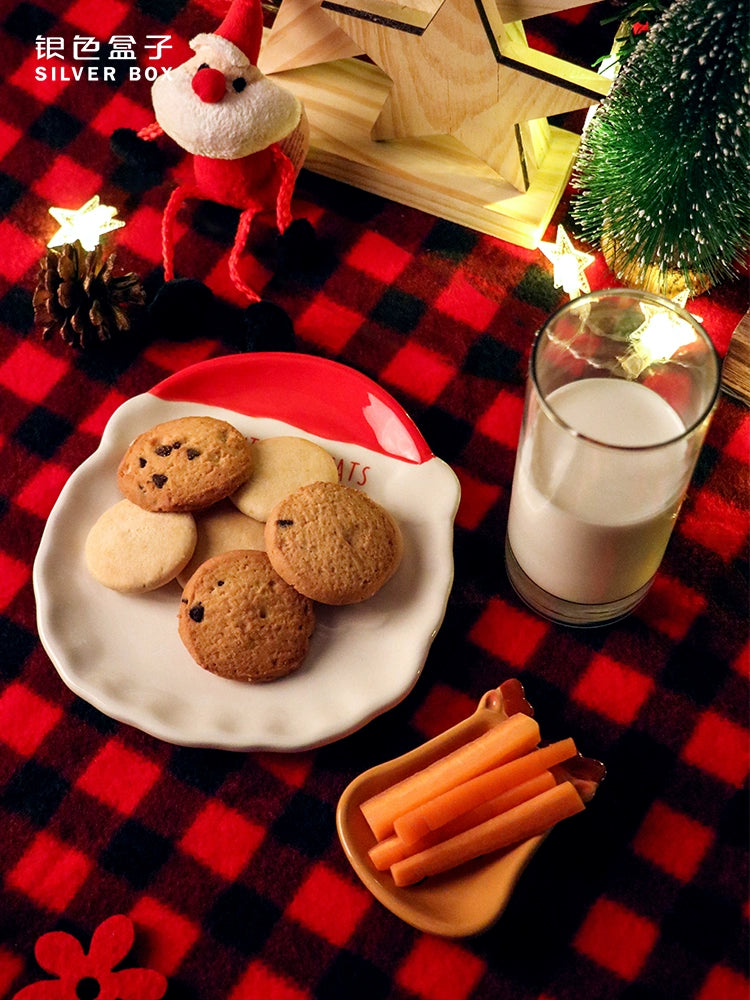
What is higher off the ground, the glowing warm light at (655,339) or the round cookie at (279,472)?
the glowing warm light at (655,339)

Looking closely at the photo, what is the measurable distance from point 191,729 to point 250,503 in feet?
0.67

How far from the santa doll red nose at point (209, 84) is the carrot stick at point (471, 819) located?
680 mm

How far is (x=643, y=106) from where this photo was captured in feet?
3.10

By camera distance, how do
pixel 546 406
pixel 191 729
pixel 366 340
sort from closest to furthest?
pixel 546 406 < pixel 191 729 < pixel 366 340

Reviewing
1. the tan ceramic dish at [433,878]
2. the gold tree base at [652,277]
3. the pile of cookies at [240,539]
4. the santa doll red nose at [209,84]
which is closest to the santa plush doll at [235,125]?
the santa doll red nose at [209,84]

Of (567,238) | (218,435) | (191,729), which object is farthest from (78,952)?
(567,238)

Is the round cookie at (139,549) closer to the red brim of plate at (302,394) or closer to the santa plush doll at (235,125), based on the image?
the red brim of plate at (302,394)

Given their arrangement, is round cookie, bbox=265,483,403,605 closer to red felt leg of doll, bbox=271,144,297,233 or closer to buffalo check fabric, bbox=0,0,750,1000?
buffalo check fabric, bbox=0,0,750,1000

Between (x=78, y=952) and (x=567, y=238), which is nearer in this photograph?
(x=78, y=952)

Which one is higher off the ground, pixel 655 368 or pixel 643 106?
pixel 643 106

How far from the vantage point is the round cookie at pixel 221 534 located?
943 mm

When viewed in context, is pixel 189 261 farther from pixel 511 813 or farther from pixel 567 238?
pixel 511 813

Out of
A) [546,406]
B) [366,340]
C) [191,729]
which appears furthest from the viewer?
[366,340]

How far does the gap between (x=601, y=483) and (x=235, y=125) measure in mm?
513
